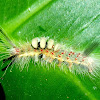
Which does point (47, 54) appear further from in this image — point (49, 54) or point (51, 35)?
point (51, 35)

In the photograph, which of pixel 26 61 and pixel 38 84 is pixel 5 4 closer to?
pixel 26 61

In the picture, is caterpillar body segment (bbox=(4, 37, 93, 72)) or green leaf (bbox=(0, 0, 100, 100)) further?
caterpillar body segment (bbox=(4, 37, 93, 72))

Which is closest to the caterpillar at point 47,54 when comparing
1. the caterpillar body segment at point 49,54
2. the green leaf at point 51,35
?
the caterpillar body segment at point 49,54

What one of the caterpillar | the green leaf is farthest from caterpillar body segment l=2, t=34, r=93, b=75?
the green leaf

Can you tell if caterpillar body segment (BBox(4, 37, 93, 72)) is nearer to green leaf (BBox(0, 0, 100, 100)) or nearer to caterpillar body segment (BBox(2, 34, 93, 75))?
caterpillar body segment (BBox(2, 34, 93, 75))

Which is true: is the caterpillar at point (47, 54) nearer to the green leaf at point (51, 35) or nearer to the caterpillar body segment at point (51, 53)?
the caterpillar body segment at point (51, 53)

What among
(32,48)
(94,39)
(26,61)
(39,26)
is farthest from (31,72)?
(94,39)

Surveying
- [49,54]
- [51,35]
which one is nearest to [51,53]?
[49,54]
